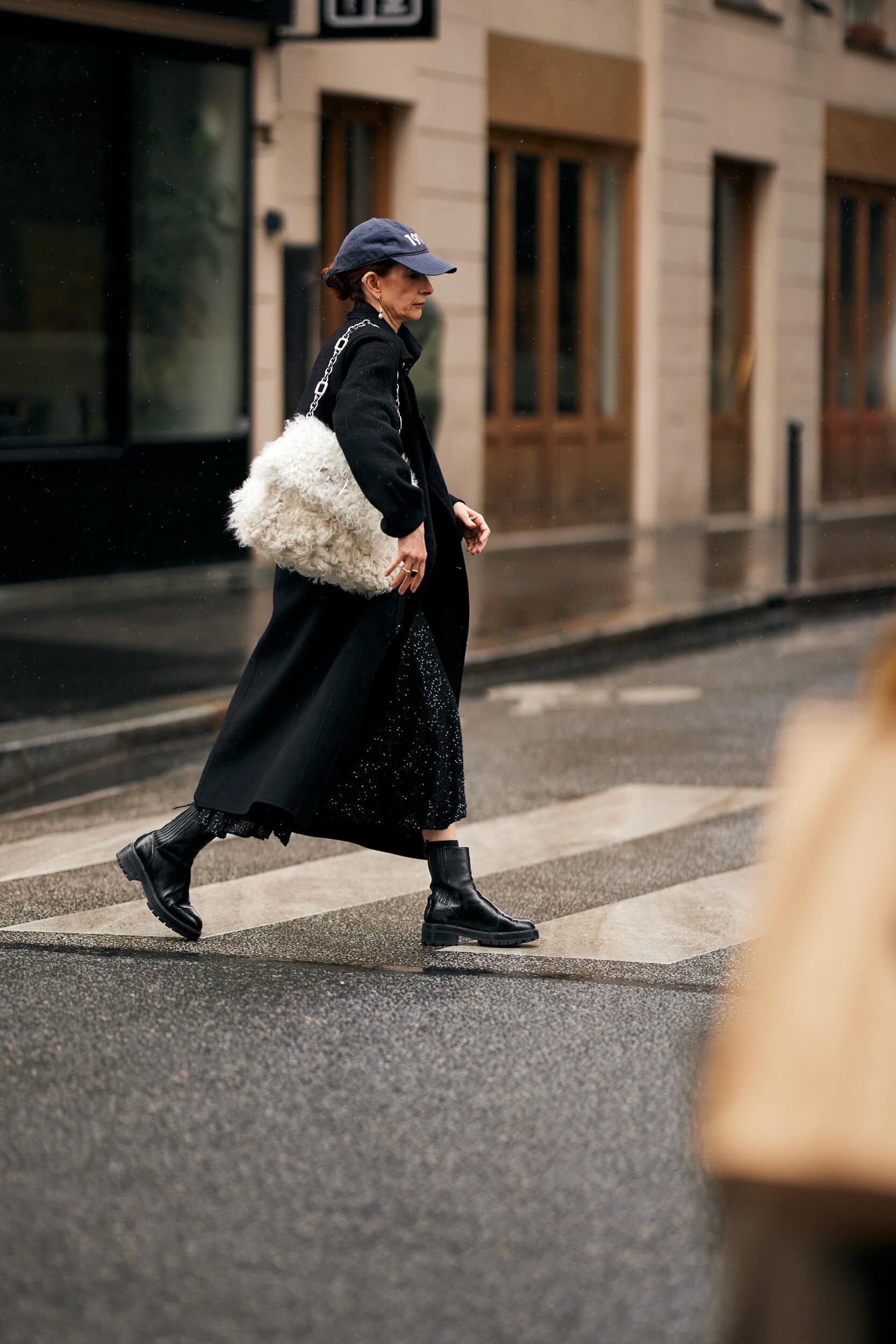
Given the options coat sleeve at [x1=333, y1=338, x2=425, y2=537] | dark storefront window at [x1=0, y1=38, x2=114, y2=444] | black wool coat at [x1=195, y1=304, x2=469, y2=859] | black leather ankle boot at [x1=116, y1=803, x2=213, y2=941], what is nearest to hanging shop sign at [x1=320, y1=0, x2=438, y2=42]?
dark storefront window at [x1=0, y1=38, x2=114, y2=444]

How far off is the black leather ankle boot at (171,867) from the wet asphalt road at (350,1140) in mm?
79

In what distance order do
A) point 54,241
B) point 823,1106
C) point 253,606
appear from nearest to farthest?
point 823,1106
point 253,606
point 54,241

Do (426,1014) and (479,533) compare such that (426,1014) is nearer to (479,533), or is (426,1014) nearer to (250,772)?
(250,772)

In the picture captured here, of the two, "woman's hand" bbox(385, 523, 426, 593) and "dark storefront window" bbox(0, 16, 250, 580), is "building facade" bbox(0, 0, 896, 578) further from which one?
"woman's hand" bbox(385, 523, 426, 593)

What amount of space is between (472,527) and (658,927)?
1.17 m

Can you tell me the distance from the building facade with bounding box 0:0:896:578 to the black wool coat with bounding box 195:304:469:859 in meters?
8.53

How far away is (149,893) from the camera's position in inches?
209

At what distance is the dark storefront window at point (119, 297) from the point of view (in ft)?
44.5

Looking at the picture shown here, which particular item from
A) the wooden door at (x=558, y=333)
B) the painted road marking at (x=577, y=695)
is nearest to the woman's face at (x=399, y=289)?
the painted road marking at (x=577, y=695)

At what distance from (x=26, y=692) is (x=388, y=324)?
4456mm

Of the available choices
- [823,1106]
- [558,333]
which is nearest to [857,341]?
[558,333]

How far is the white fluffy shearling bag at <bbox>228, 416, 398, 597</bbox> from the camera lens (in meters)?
5.04

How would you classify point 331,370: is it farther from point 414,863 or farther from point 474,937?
point 414,863

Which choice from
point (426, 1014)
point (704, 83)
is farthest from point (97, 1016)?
point (704, 83)
